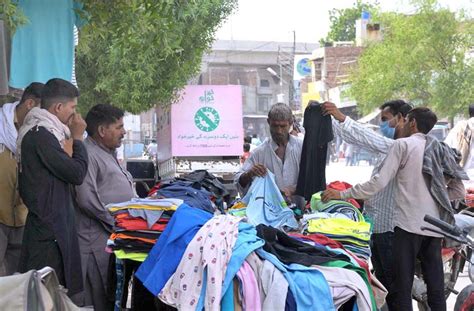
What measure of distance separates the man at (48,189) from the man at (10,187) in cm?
76

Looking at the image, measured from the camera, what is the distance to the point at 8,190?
17.9 ft

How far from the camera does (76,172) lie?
464 cm

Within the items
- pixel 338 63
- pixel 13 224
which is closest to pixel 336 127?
pixel 13 224

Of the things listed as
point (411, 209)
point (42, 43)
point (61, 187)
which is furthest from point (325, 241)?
point (42, 43)

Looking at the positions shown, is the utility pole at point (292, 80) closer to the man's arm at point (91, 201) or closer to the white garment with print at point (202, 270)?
the man's arm at point (91, 201)

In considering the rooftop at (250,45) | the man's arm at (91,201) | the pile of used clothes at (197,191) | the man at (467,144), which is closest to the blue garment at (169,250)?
the pile of used clothes at (197,191)

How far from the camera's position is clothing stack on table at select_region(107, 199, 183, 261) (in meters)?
4.32

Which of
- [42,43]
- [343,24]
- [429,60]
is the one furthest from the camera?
[343,24]

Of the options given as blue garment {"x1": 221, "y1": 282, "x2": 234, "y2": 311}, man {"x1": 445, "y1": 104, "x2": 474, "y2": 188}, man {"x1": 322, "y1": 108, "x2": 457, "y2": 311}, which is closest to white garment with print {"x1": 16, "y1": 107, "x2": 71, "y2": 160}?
blue garment {"x1": 221, "y1": 282, "x2": 234, "y2": 311}

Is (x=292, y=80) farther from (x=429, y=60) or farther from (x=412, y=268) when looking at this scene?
(x=412, y=268)

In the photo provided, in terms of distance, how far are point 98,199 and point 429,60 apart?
26.1 m

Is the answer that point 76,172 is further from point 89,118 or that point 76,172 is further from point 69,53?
point 69,53

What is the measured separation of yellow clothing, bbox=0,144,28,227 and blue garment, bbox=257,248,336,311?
2.40m

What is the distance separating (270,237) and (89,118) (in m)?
2.02
